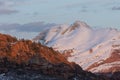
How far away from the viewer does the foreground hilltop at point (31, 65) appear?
333ft

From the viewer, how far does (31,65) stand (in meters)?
114

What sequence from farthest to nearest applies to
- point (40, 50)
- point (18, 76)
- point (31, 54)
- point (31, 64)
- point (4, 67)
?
point (40, 50)
point (31, 54)
point (31, 64)
point (4, 67)
point (18, 76)

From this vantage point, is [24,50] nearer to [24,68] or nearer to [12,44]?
[12,44]

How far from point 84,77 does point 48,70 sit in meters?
8.48

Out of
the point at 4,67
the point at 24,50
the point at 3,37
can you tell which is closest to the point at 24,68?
the point at 4,67

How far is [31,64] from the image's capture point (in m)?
116

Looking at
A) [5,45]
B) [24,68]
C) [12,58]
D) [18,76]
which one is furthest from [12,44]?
[18,76]

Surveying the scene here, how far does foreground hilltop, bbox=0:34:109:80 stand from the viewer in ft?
333

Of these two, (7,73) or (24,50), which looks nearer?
(7,73)

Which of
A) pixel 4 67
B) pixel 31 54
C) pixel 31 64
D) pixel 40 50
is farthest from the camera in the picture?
pixel 40 50

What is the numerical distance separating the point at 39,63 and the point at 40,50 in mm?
17604

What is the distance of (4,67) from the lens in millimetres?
105688

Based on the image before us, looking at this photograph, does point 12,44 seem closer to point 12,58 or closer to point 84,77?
point 12,58

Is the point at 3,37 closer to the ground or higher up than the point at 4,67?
higher up
